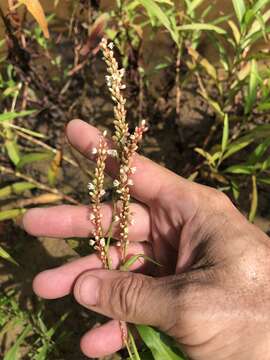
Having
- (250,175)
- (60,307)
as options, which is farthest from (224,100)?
(60,307)

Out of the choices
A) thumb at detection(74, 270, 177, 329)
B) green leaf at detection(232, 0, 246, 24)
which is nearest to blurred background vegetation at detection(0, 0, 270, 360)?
green leaf at detection(232, 0, 246, 24)

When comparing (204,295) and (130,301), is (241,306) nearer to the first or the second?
(204,295)

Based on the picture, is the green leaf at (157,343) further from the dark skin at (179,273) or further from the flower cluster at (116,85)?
the flower cluster at (116,85)

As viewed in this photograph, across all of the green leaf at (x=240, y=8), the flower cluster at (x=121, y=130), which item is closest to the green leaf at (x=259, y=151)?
the green leaf at (x=240, y=8)

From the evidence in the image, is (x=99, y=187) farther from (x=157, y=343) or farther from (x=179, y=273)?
(x=157, y=343)

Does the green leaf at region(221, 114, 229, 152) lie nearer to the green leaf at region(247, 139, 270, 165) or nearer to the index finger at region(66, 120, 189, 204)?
the green leaf at region(247, 139, 270, 165)
